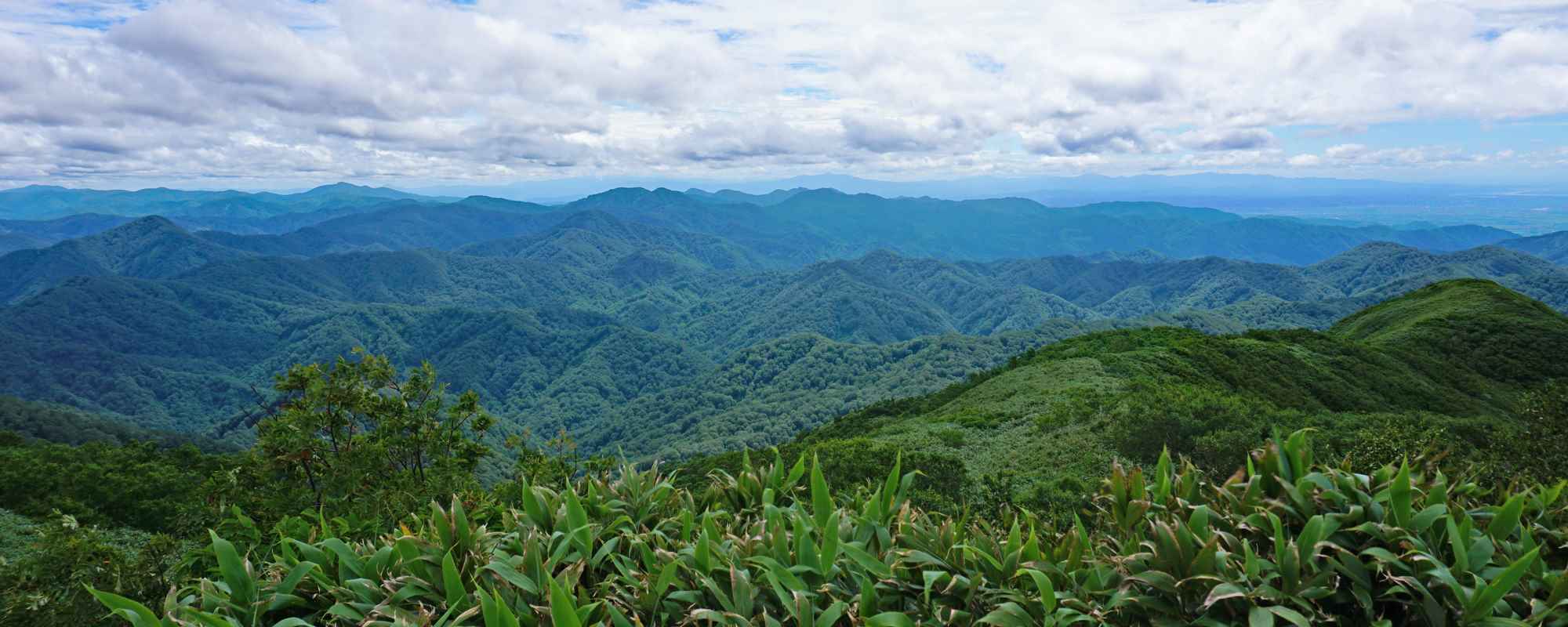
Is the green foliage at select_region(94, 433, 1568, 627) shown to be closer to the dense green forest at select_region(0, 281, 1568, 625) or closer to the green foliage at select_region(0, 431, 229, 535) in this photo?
the dense green forest at select_region(0, 281, 1568, 625)

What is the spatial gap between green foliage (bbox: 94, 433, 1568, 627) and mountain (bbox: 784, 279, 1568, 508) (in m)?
→ 0.82

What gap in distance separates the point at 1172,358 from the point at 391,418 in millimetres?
42842

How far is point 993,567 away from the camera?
418 cm

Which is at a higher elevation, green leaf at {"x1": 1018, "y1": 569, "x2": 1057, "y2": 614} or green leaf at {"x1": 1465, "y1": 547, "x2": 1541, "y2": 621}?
green leaf at {"x1": 1465, "y1": 547, "x2": 1541, "y2": 621}

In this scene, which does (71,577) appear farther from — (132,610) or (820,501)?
(820,501)

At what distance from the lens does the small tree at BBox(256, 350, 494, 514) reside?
39.0 feet

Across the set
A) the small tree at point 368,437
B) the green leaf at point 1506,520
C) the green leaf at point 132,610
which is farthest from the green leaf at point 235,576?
the green leaf at point 1506,520

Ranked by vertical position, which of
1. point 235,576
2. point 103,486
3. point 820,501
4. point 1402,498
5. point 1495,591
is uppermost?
point 1402,498

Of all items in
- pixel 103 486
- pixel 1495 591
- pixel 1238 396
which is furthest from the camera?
pixel 103 486

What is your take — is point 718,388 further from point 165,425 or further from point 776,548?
point 776,548

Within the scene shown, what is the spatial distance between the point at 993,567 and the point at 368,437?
12.5 metres

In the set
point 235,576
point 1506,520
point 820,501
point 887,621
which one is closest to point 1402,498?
point 1506,520

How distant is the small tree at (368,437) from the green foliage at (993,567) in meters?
7.21

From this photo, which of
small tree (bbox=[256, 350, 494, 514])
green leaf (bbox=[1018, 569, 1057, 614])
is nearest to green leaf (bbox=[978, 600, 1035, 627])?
green leaf (bbox=[1018, 569, 1057, 614])
